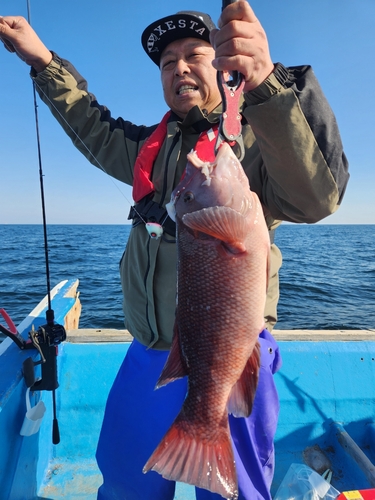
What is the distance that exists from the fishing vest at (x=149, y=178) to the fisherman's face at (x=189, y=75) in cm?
24

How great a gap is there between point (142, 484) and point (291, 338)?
2144 millimetres

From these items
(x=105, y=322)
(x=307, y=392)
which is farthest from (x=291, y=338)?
(x=105, y=322)

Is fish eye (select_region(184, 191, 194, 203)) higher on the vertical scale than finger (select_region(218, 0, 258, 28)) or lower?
lower

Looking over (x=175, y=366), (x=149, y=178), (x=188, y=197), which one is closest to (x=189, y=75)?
(x=149, y=178)

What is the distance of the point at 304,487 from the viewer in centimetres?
280

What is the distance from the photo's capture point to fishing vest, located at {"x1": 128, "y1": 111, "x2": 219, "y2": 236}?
2186mm

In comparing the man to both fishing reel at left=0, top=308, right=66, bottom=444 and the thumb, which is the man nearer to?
the thumb

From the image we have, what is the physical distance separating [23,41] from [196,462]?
296 cm

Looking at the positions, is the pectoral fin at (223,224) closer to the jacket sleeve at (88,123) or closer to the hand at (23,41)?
the jacket sleeve at (88,123)

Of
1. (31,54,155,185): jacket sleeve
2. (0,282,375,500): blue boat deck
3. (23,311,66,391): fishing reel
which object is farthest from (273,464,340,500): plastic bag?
(31,54,155,185): jacket sleeve

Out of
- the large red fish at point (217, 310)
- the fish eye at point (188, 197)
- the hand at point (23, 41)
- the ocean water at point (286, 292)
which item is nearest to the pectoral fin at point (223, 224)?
the large red fish at point (217, 310)

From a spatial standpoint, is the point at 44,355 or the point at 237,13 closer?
the point at 237,13

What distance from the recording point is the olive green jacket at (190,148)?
1.54m

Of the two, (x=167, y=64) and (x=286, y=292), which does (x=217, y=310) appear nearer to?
(x=167, y=64)
